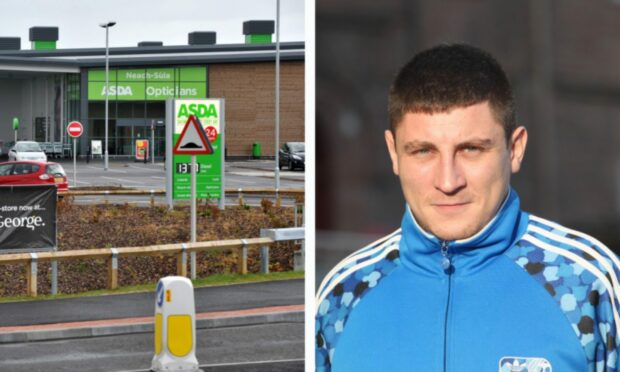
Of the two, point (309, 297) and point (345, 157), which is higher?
point (345, 157)

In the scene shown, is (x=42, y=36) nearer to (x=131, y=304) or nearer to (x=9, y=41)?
(x=9, y=41)

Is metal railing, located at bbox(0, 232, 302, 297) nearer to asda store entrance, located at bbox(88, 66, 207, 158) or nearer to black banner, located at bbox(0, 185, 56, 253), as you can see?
black banner, located at bbox(0, 185, 56, 253)

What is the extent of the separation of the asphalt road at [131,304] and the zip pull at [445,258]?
13.3 m

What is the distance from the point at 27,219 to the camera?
19266 millimetres

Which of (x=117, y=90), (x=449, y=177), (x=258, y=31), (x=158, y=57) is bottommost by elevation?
(x=449, y=177)

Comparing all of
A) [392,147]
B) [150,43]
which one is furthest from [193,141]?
[150,43]

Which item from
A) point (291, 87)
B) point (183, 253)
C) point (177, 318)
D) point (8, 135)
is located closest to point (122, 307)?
point (183, 253)

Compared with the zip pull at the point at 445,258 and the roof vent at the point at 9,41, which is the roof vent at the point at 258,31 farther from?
the zip pull at the point at 445,258

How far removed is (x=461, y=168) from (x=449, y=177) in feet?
0.12

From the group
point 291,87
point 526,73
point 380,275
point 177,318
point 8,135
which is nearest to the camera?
point 526,73

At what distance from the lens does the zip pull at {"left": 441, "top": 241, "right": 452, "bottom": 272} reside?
2816 millimetres

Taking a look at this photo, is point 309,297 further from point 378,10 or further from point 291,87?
point 291,87

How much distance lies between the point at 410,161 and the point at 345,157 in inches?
6.8

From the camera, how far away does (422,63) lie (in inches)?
114
